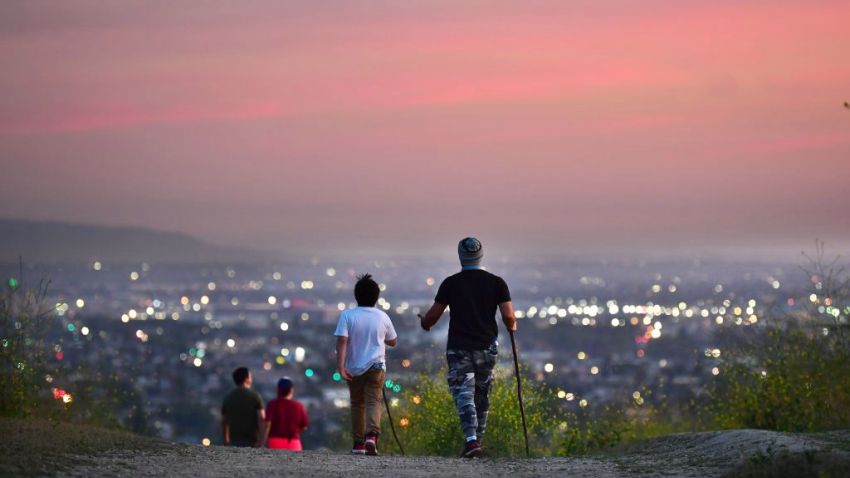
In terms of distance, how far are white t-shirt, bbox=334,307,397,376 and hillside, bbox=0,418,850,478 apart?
1053 mm

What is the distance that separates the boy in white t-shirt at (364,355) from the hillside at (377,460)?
0.83 m

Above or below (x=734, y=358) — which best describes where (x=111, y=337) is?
above

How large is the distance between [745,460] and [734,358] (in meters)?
8.10

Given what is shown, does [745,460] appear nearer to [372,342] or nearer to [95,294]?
[372,342]

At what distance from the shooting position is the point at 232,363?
278ft

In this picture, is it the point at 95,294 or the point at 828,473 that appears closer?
the point at 828,473

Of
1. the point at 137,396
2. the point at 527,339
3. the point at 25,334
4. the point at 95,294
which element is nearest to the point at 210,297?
the point at 95,294

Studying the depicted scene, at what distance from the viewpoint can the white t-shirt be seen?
1438 centimetres

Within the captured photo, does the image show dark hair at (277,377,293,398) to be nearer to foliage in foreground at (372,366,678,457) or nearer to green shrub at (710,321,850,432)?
foliage in foreground at (372,366,678,457)

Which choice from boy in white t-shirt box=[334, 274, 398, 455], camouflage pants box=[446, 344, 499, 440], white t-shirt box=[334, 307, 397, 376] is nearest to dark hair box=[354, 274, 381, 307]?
boy in white t-shirt box=[334, 274, 398, 455]

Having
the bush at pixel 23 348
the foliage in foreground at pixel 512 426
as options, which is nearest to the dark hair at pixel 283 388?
the foliage in foreground at pixel 512 426

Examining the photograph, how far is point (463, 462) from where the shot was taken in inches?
523

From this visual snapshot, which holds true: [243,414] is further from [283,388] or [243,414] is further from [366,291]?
[366,291]

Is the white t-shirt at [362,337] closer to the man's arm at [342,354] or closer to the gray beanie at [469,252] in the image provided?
the man's arm at [342,354]
